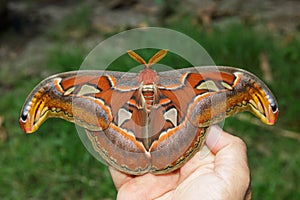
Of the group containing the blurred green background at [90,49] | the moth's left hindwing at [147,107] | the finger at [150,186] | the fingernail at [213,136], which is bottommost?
the blurred green background at [90,49]

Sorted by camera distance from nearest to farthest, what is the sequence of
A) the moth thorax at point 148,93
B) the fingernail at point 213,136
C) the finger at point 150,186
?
the moth thorax at point 148,93
the fingernail at point 213,136
the finger at point 150,186

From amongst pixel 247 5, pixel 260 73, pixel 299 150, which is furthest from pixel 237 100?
pixel 247 5

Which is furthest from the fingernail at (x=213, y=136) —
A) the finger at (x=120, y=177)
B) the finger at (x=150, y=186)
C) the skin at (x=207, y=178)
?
the finger at (x=120, y=177)

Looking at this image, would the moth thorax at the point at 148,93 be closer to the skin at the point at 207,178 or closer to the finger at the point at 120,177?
the skin at the point at 207,178

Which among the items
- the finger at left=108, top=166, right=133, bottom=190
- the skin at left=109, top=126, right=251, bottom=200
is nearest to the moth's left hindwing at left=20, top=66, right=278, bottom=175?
the skin at left=109, top=126, right=251, bottom=200

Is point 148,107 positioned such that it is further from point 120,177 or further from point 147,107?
point 120,177

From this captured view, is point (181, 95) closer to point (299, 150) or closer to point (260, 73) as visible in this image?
point (299, 150)
